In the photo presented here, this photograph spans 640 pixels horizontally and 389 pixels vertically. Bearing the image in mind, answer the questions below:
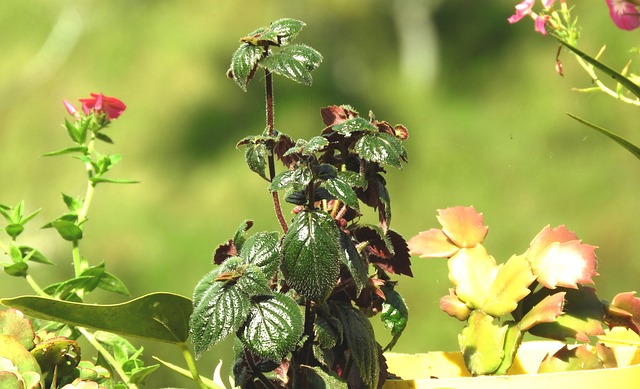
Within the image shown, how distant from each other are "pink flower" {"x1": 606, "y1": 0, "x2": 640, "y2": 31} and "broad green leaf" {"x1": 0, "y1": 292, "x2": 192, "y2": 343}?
1.20 ft

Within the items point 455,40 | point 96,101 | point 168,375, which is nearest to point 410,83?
point 455,40

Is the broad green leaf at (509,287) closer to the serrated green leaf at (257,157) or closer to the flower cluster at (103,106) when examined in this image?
the serrated green leaf at (257,157)

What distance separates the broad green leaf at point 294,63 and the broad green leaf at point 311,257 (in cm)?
8

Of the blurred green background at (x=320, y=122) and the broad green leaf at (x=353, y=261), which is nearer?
the broad green leaf at (x=353, y=261)

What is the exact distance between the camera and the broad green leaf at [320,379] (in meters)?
0.48

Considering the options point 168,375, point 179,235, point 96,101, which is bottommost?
point 168,375

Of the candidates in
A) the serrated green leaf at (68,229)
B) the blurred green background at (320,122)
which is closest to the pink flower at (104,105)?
the serrated green leaf at (68,229)

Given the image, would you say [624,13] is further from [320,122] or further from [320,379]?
[320,122]

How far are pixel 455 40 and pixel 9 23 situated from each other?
1.82 metres

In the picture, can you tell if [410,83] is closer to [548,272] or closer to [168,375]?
[168,375]

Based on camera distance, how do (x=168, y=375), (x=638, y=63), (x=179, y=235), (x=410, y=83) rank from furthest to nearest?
(x=410, y=83)
(x=179, y=235)
(x=168, y=375)
(x=638, y=63)

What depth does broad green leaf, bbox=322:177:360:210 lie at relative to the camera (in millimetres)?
457

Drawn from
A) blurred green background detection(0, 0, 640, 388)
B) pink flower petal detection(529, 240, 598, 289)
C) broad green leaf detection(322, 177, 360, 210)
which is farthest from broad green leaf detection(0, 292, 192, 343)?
blurred green background detection(0, 0, 640, 388)

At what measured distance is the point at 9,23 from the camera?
3.70m
